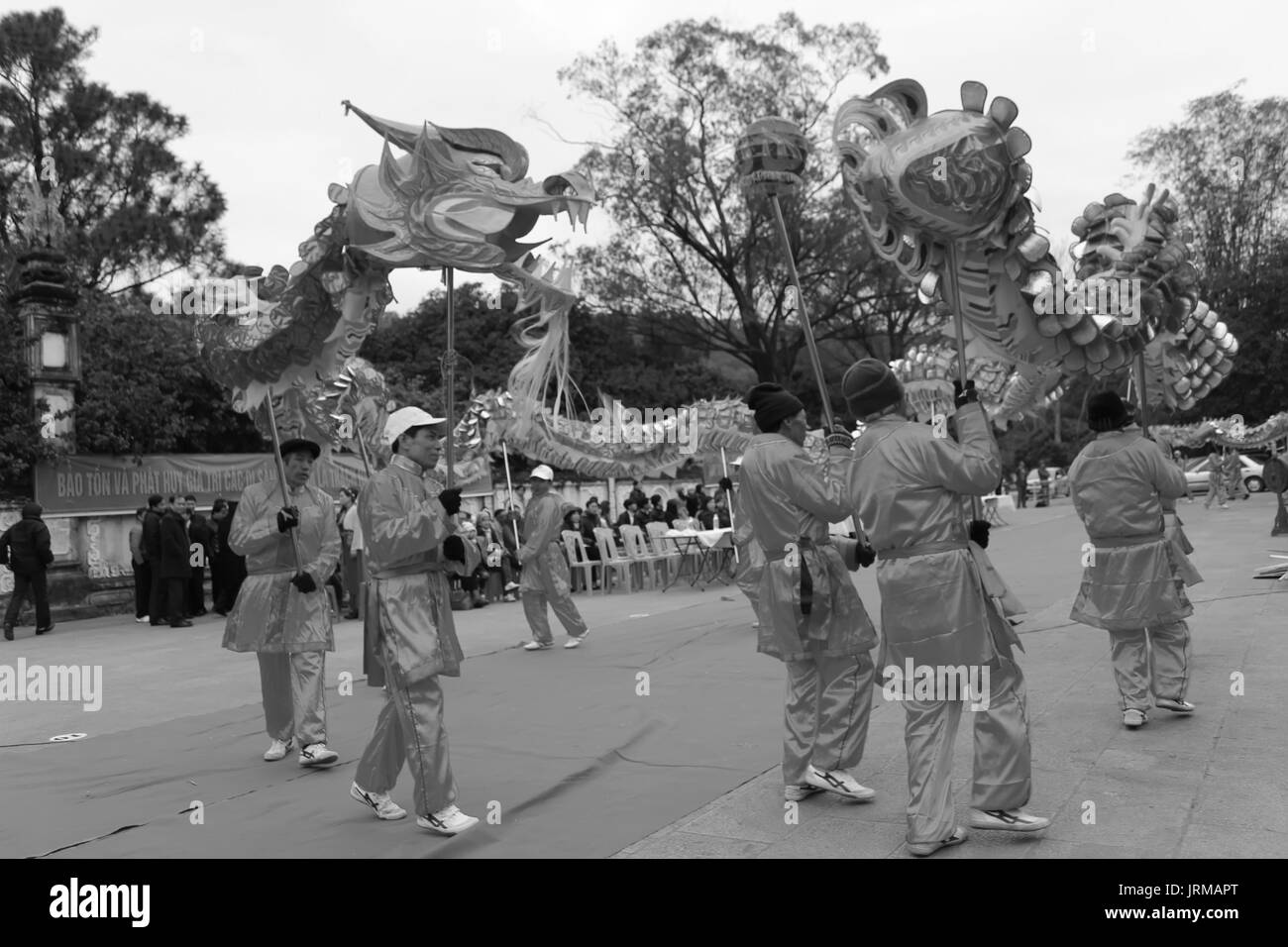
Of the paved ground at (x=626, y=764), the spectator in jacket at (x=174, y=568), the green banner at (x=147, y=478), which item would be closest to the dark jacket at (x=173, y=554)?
the spectator in jacket at (x=174, y=568)

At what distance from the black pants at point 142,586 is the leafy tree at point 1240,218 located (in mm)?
26696

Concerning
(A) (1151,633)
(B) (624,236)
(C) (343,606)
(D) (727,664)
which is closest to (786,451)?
(A) (1151,633)

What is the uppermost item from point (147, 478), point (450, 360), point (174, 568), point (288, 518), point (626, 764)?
point (450, 360)

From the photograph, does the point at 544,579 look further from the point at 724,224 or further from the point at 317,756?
the point at 724,224

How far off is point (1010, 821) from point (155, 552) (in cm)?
999

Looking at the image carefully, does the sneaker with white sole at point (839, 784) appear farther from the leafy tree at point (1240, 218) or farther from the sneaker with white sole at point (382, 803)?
the leafy tree at point (1240, 218)

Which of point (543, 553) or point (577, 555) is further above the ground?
point (543, 553)

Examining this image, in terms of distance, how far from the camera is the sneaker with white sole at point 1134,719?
16.2ft

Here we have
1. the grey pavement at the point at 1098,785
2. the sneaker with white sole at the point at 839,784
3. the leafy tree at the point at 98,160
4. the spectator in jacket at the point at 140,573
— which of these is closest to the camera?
the grey pavement at the point at 1098,785

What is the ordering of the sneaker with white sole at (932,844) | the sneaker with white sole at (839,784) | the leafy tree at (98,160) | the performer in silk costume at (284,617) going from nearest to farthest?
the sneaker with white sole at (932,844), the sneaker with white sole at (839,784), the performer in silk costume at (284,617), the leafy tree at (98,160)

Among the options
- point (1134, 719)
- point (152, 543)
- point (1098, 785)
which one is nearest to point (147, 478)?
point (152, 543)

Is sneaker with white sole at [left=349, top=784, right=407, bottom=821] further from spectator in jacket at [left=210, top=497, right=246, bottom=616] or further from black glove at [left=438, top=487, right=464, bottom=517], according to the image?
spectator in jacket at [left=210, top=497, right=246, bottom=616]

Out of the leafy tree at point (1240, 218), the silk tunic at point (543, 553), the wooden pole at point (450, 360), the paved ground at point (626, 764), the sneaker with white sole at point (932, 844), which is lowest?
the paved ground at point (626, 764)

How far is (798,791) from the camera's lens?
411 centimetres
